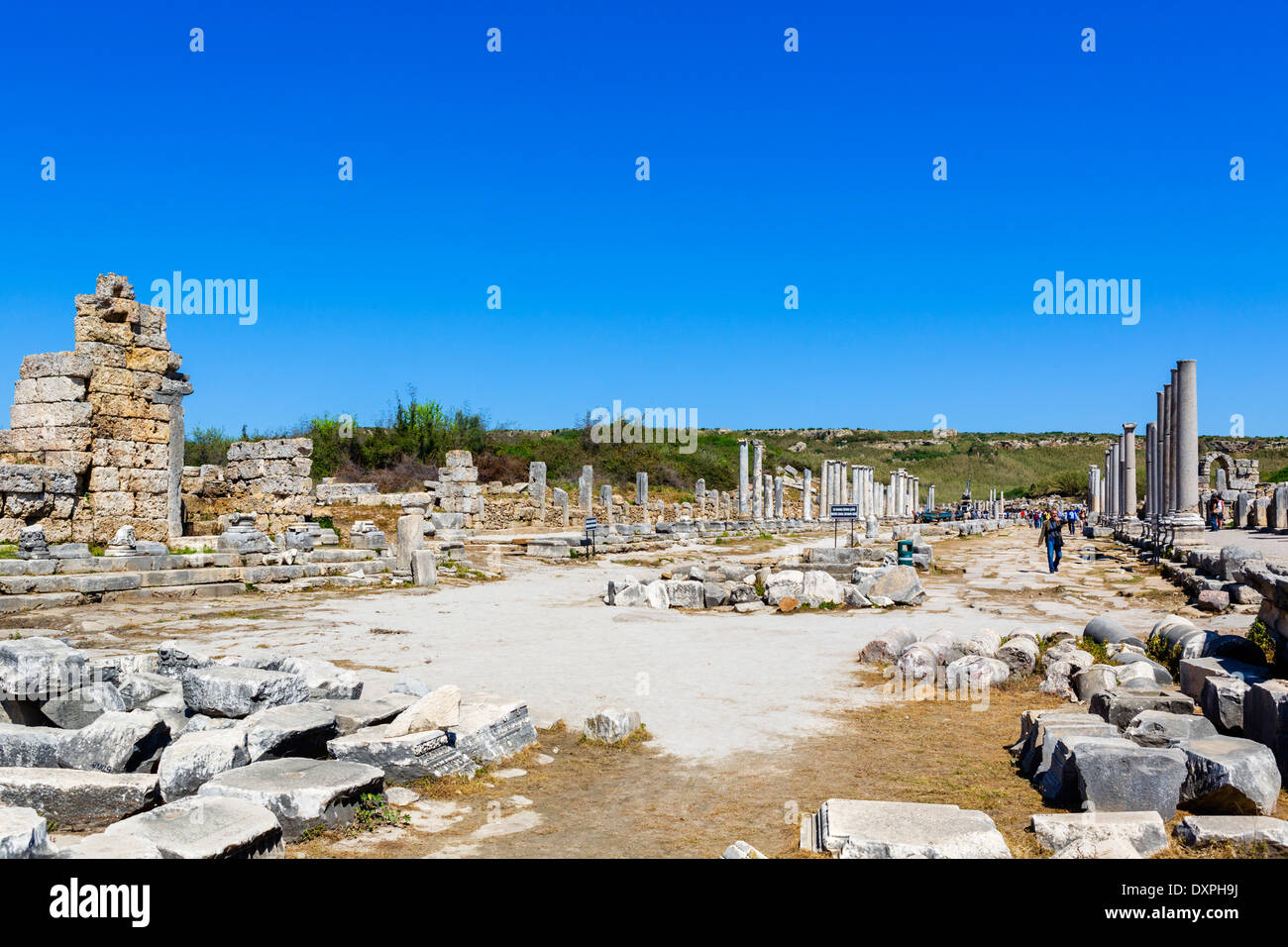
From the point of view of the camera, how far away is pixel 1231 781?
4664 mm

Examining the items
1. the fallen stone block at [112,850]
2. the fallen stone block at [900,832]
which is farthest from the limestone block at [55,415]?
the fallen stone block at [900,832]

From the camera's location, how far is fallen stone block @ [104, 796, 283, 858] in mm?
3801

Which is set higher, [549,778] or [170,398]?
[170,398]

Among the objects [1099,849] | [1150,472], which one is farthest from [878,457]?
[1099,849]

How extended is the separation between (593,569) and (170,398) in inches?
A: 359

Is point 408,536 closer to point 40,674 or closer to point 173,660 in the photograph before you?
point 173,660

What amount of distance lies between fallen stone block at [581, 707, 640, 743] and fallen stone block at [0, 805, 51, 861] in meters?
3.46

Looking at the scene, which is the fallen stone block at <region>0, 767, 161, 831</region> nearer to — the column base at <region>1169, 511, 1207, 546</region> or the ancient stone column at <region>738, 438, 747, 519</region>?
the column base at <region>1169, 511, 1207, 546</region>

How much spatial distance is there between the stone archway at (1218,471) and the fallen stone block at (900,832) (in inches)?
1889

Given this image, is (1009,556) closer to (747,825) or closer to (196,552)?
(196,552)

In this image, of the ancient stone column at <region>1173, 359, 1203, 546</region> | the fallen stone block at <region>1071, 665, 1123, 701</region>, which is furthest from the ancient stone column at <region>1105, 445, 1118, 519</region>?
the fallen stone block at <region>1071, 665, 1123, 701</region>
